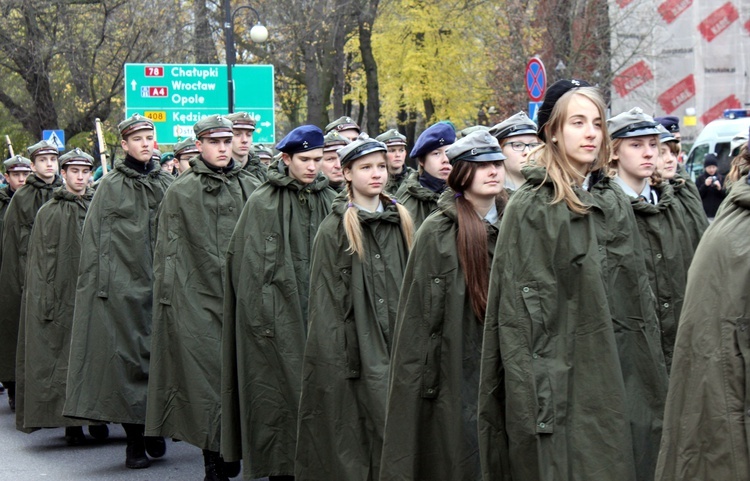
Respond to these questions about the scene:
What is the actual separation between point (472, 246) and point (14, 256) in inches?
310

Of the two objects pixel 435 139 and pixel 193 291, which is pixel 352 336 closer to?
pixel 435 139

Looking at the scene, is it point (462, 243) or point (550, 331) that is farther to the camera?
point (462, 243)

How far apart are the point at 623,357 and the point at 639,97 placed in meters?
31.2

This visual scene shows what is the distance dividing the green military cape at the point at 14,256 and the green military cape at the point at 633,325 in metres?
8.39

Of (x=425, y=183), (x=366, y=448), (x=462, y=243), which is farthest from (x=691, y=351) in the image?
(x=425, y=183)

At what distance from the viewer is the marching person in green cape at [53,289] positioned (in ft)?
35.9

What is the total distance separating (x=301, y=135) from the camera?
7918 mm

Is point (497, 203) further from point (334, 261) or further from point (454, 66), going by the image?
point (454, 66)

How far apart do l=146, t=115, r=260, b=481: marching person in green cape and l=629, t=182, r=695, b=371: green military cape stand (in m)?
3.39

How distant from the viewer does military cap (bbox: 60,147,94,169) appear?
1093 centimetres

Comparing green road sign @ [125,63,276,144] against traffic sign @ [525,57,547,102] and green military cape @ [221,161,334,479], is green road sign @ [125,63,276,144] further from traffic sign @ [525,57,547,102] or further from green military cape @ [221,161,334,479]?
green military cape @ [221,161,334,479]

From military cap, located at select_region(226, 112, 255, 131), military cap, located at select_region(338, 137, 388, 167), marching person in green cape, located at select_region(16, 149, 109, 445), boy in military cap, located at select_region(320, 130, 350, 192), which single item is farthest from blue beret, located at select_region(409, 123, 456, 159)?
marching person in green cape, located at select_region(16, 149, 109, 445)

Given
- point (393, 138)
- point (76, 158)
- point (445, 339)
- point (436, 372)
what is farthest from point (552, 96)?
point (76, 158)

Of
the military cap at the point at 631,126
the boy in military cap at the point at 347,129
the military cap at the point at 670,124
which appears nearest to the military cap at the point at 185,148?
the boy in military cap at the point at 347,129
